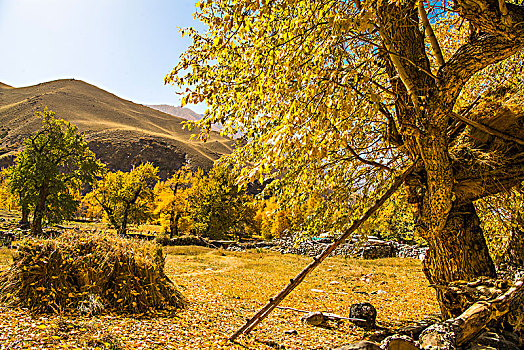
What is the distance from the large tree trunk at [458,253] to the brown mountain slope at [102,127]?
376ft

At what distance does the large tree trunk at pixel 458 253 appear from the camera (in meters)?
4.84

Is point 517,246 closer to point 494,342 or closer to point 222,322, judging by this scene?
point 494,342

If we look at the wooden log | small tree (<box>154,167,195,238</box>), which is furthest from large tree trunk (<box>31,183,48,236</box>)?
the wooden log

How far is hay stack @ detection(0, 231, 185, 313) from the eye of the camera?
230 inches

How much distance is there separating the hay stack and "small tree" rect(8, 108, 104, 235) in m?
21.5

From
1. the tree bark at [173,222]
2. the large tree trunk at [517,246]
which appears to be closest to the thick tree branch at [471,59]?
the large tree trunk at [517,246]

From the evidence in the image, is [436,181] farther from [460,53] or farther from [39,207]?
[39,207]

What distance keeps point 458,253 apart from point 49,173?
97.6 ft

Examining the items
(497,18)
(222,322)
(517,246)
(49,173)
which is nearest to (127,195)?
(49,173)

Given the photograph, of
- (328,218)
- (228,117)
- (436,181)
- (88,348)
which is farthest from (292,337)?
(228,117)

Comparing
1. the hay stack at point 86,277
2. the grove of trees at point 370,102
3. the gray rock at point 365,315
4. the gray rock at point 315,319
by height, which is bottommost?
the gray rock at point 315,319

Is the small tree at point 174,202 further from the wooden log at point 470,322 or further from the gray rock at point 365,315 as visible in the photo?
the wooden log at point 470,322

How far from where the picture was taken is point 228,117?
5516mm

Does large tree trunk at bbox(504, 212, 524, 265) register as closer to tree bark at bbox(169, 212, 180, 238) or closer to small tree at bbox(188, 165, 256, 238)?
small tree at bbox(188, 165, 256, 238)
